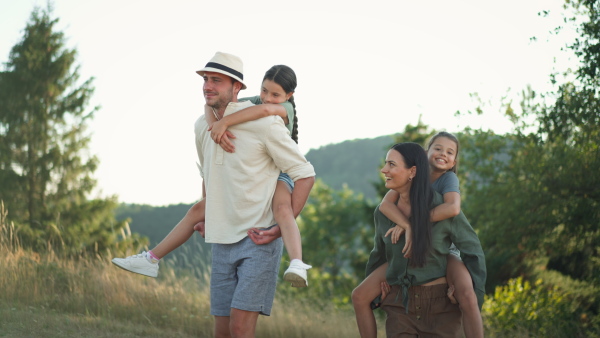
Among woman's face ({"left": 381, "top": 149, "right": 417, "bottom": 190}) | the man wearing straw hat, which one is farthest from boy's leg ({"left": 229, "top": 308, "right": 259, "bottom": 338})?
woman's face ({"left": 381, "top": 149, "right": 417, "bottom": 190})

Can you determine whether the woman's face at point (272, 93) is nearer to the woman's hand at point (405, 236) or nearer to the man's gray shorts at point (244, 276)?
the man's gray shorts at point (244, 276)

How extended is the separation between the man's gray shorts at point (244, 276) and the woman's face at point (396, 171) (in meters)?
0.76

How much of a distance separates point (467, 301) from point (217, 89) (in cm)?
188

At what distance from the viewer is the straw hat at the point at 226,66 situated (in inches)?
147

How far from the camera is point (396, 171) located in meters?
3.91

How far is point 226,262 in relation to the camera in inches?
147

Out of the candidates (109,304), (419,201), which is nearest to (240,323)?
(419,201)

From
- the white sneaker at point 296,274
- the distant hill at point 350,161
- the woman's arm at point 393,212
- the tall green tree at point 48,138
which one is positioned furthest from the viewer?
the distant hill at point 350,161

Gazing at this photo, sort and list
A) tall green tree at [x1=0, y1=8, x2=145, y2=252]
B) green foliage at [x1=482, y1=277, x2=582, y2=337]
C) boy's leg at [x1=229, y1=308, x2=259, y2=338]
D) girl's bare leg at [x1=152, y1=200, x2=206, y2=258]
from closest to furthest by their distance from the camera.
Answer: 1. boy's leg at [x1=229, y1=308, x2=259, y2=338]
2. girl's bare leg at [x1=152, y1=200, x2=206, y2=258]
3. green foliage at [x1=482, y1=277, x2=582, y2=337]
4. tall green tree at [x1=0, y1=8, x2=145, y2=252]

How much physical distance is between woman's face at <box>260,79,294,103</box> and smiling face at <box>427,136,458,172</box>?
3.37 feet

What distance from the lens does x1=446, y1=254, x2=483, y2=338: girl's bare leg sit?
12.5 feet

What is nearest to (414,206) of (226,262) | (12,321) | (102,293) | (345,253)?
(226,262)

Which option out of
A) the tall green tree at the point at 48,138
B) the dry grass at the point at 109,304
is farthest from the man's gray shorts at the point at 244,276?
the tall green tree at the point at 48,138

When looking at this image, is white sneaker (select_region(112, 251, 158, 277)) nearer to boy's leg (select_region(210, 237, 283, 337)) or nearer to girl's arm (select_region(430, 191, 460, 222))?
boy's leg (select_region(210, 237, 283, 337))
